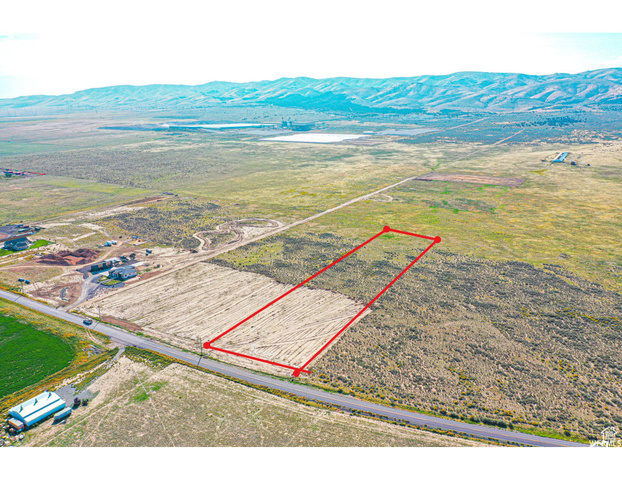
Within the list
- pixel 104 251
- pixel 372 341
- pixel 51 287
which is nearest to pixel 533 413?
pixel 372 341

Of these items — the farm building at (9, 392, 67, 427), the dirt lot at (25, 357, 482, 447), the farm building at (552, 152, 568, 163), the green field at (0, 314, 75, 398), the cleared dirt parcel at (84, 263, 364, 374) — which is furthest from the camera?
the farm building at (552, 152, 568, 163)

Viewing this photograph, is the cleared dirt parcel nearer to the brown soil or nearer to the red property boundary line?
the red property boundary line

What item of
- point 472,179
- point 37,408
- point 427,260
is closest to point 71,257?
point 37,408

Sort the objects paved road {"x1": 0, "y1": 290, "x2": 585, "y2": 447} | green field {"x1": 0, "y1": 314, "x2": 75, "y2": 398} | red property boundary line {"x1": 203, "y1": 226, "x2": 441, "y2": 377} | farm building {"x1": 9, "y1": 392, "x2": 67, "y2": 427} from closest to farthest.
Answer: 1. paved road {"x1": 0, "y1": 290, "x2": 585, "y2": 447}
2. farm building {"x1": 9, "y1": 392, "x2": 67, "y2": 427}
3. green field {"x1": 0, "y1": 314, "x2": 75, "y2": 398}
4. red property boundary line {"x1": 203, "y1": 226, "x2": 441, "y2": 377}

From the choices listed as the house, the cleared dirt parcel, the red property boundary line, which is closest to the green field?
the cleared dirt parcel

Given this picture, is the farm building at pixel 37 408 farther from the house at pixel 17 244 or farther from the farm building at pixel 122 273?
the house at pixel 17 244

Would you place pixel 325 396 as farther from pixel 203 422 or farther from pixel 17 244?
pixel 17 244
